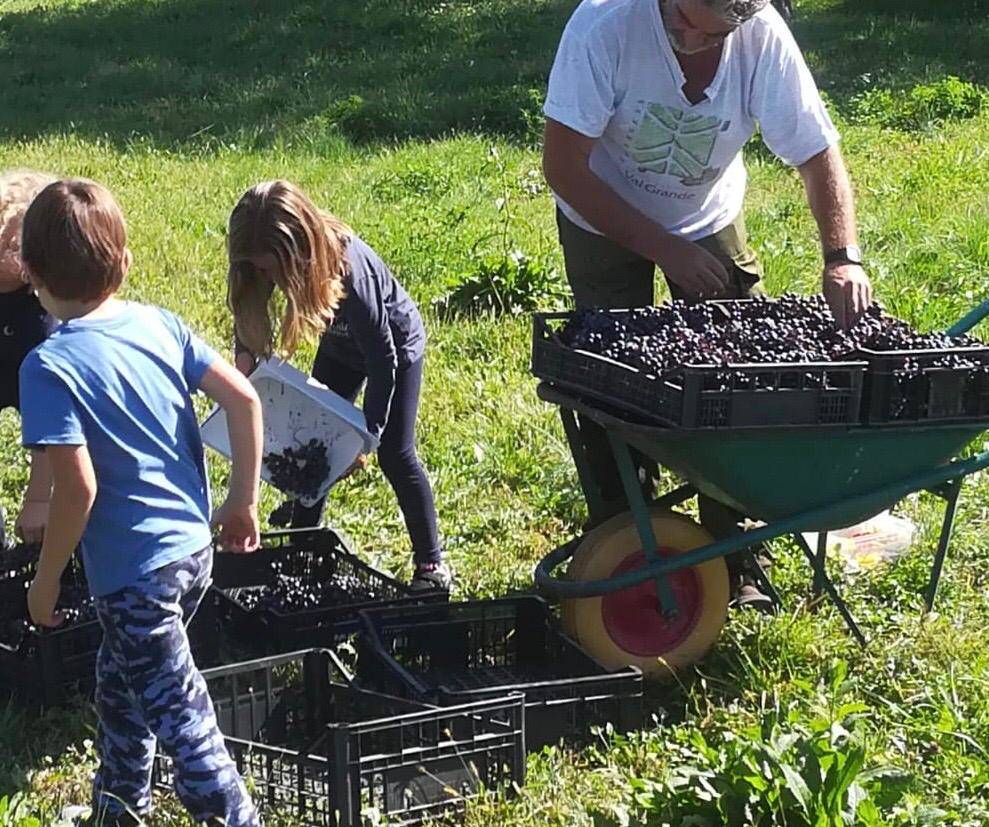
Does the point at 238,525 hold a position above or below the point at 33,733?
above

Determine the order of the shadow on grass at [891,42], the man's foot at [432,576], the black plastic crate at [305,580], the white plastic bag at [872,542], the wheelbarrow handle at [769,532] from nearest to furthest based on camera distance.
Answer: the wheelbarrow handle at [769,532], the black plastic crate at [305,580], the man's foot at [432,576], the white plastic bag at [872,542], the shadow on grass at [891,42]

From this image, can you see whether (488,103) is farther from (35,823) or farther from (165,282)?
(35,823)

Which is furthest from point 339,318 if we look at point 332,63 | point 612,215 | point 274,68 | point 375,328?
point 274,68

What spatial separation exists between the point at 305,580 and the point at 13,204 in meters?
1.40

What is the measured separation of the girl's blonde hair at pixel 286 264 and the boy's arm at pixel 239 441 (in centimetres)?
89

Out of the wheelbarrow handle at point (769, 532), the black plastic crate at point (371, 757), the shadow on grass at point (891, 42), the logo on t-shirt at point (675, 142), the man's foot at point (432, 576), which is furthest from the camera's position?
the shadow on grass at point (891, 42)

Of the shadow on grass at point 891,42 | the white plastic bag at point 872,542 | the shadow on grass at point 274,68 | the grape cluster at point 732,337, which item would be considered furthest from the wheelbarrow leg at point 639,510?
the shadow on grass at point 891,42

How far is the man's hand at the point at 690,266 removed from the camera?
13.3ft

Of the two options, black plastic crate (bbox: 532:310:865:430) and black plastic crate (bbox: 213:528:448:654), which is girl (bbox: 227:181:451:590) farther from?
black plastic crate (bbox: 532:310:865:430)

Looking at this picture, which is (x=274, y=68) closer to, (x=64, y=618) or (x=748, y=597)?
(x=748, y=597)

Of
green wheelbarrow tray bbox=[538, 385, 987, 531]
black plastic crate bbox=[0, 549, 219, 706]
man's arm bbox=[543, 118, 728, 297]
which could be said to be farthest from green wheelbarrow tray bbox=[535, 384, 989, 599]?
black plastic crate bbox=[0, 549, 219, 706]

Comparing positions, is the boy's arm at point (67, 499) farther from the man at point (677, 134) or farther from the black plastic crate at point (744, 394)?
the man at point (677, 134)

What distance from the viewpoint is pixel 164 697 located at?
316cm

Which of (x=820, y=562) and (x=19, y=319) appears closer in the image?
(x=820, y=562)
